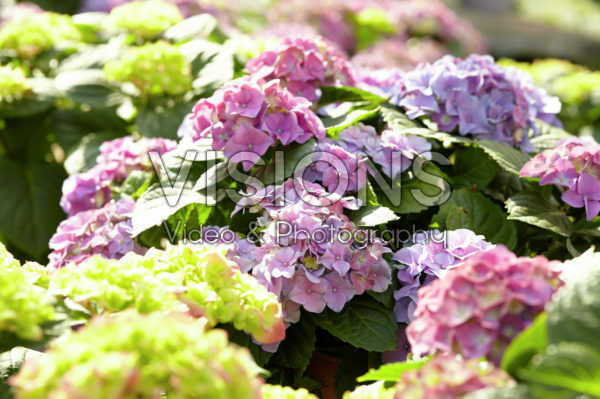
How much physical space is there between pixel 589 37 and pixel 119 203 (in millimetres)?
9200

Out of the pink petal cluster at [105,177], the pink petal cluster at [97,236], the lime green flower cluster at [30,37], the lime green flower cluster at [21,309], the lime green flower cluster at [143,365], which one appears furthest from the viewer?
the lime green flower cluster at [30,37]

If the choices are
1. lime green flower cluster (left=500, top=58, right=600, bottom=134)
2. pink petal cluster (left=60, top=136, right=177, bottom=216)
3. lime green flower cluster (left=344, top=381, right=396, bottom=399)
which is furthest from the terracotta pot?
lime green flower cluster (left=500, top=58, right=600, bottom=134)

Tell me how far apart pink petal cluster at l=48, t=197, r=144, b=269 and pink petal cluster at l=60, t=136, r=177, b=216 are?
0.54 feet

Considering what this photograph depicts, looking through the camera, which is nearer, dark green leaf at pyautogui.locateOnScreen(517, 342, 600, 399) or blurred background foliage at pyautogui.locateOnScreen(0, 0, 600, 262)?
dark green leaf at pyautogui.locateOnScreen(517, 342, 600, 399)

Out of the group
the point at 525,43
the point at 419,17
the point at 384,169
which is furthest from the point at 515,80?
the point at 525,43

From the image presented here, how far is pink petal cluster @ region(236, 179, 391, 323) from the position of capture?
1.32 metres

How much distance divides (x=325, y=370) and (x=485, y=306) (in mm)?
687

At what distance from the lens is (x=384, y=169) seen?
1.59 metres

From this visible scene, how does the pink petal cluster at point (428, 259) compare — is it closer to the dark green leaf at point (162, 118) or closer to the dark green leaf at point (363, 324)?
the dark green leaf at point (363, 324)

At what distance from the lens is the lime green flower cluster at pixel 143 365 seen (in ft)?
2.39

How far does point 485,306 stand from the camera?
0.89 metres

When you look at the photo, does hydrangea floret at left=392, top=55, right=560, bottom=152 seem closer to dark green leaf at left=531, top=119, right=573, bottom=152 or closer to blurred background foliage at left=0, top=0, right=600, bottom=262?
dark green leaf at left=531, top=119, right=573, bottom=152

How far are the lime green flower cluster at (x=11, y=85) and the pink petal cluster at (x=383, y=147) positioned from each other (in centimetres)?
114

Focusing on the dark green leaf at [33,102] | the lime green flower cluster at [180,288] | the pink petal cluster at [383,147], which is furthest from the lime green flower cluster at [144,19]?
the lime green flower cluster at [180,288]
